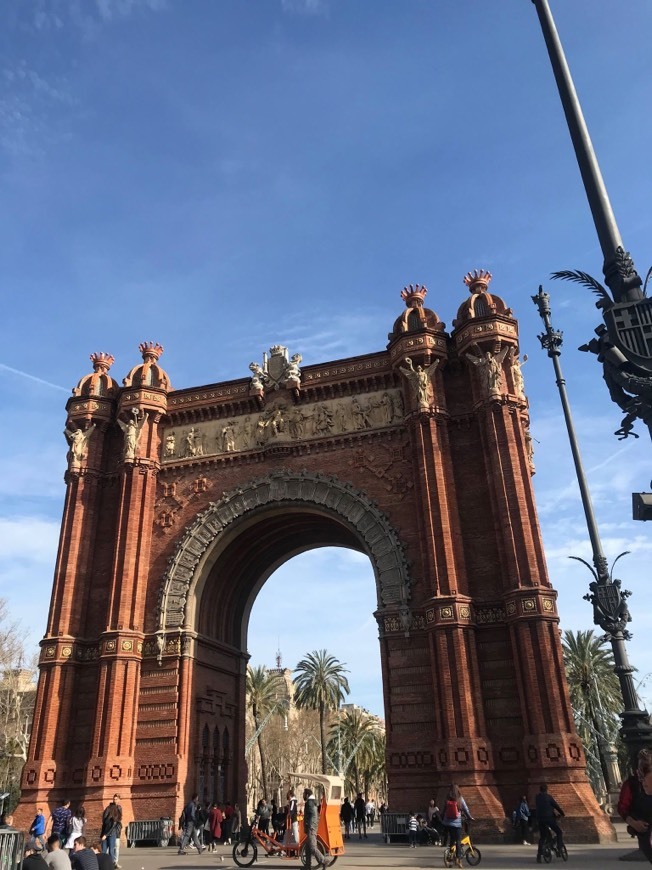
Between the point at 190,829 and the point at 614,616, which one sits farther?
the point at 190,829

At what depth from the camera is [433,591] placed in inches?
891

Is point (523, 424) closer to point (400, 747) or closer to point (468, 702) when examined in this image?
point (468, 702)

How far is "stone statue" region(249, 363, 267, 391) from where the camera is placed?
94.1 feet

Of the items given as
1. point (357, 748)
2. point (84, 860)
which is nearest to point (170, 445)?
point (84, 860)

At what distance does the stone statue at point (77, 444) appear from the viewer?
28.8 m

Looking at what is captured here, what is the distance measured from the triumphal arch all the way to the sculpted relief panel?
84mm

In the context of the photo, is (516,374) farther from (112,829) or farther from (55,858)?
(55,858)

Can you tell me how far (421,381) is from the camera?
2572 centimetres

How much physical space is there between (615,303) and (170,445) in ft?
77.0

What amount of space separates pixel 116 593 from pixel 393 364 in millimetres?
13161

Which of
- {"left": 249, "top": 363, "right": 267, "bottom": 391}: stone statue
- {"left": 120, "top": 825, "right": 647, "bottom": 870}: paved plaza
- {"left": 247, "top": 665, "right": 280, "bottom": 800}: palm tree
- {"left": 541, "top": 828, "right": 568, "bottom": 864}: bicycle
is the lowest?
{"left": 120, "top": 825, "right": 647, "bottom": 870}: paved plaza

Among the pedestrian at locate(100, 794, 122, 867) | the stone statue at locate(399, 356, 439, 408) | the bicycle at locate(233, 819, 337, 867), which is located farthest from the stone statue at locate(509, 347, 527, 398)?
the pedestrian at locate(100, 794, 122, 867)

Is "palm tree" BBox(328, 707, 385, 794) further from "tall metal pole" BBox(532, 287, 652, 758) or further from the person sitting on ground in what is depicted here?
the person sitting on ground

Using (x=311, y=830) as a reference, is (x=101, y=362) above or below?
above
